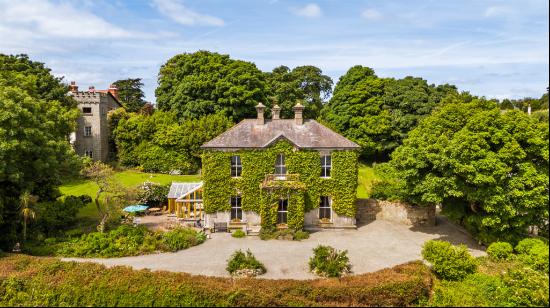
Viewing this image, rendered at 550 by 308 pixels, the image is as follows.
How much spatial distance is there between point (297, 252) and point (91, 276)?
37.1ft

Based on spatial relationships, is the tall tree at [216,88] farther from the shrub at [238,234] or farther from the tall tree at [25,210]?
the tall tree at [25,210]

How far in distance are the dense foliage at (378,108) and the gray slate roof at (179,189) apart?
71.8 feet

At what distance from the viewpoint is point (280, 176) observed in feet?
88.9

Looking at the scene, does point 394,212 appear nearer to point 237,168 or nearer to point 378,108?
point 237,168

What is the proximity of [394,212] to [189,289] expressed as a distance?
62.1ft

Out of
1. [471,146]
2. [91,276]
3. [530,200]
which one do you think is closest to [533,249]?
[530,200]

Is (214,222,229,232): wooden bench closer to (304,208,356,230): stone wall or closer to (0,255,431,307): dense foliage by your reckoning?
(304,208,356,230): stone wall

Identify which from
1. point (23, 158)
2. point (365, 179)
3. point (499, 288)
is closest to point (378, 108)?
point (365, 179)

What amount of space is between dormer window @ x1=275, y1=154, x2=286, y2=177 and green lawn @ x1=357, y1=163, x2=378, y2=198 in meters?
10.4

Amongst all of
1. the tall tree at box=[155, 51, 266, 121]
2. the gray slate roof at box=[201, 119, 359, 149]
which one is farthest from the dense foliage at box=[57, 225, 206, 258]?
the tall tree at box=[155, 51, 266, 121]

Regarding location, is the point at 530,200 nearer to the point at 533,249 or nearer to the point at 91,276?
the point at 533,249

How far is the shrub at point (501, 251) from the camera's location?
2003 cm

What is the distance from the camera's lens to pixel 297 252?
22359 millimetres

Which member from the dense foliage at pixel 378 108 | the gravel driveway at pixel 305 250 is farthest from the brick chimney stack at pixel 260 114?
the dense foliage at pixel 378 108
